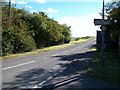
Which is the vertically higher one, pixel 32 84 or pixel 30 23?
pixel 30 23

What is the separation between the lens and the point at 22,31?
1441 inches

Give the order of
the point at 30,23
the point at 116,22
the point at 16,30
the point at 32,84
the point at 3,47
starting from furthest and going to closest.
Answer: the point at 30,23, the point at 16,30, the point at 3,47, the point at 116,22, the point at 32,84

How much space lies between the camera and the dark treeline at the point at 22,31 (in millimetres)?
31453

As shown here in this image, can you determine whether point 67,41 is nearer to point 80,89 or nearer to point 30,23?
point 30,23

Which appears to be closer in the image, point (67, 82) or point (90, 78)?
point (67, 82)

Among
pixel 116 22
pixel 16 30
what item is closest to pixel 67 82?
pixel 116 22

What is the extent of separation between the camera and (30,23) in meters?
43.8

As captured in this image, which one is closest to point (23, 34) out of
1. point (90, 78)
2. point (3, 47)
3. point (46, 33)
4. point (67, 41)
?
point (3, 47)

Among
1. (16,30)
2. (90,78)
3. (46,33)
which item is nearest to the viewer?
(90,78)

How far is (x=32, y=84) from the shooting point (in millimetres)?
12555

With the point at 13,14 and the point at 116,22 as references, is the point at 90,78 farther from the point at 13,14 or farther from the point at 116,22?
the point at 13,14

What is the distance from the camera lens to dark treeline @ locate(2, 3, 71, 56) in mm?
31453

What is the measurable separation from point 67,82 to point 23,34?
23735 mm

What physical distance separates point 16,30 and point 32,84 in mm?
22760
